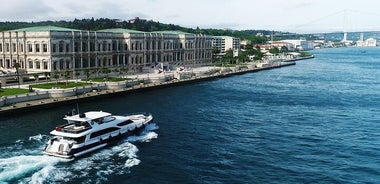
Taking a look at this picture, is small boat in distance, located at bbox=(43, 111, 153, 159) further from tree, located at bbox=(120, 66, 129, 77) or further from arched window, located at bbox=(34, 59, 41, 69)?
tree, located at bbox=(120, 66, 129, 77)

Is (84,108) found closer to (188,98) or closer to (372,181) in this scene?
(188,98)

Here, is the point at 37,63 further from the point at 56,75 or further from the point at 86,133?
the point at 86,133

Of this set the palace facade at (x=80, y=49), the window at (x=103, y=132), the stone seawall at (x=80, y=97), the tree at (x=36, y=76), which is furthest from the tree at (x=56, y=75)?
the window at (x=103, y=132)

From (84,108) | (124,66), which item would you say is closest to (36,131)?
(84,108)

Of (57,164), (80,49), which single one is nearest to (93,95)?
(80,49)

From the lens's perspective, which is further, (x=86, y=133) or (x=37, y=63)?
(x=37, y=63)

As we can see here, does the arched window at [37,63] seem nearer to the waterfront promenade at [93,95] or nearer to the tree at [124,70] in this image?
the waterfront promenade at [93,95]
